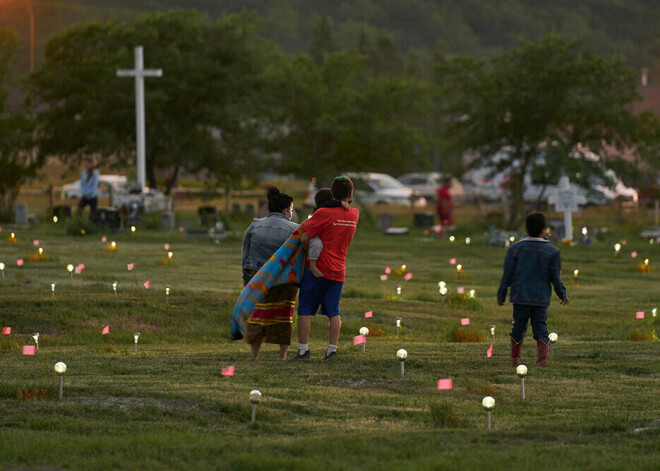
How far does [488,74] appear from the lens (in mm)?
35312

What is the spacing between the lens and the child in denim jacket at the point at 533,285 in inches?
436

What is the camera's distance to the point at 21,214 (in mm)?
32875

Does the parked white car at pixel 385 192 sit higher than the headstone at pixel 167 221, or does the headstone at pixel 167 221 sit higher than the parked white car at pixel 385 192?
the parked white car at pixel 385 192

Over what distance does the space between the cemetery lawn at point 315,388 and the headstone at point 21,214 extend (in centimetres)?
1404

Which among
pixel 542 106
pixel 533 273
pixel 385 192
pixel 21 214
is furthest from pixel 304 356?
pixel 385 192

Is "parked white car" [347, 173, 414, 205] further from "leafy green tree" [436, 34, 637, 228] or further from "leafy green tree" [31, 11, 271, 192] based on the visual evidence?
"leafy green tree" [436, 34, 637, 228]

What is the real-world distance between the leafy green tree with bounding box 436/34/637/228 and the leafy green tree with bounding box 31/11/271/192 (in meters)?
9.19

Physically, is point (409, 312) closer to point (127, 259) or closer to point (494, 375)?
point (494, 375)

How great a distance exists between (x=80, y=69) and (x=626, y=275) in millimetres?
25014

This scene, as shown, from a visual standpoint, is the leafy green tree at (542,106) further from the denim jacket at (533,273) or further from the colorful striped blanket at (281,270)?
the colorful striped blanket at (281,270)

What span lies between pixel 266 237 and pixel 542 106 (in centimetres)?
2420

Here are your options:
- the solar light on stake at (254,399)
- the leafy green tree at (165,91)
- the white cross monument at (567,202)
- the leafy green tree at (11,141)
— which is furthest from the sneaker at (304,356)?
the leafy green tree at (165,91)

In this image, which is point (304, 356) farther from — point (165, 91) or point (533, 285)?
point (165, 91)

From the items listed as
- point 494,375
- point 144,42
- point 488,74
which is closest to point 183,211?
point 144,42
